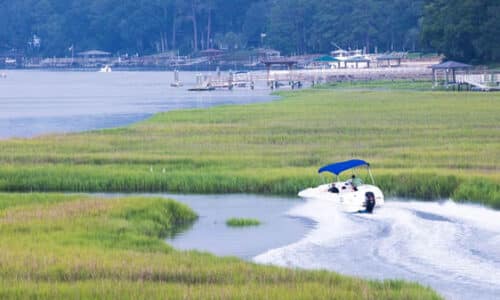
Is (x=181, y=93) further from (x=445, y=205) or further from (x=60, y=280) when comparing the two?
(x=60, y=280)

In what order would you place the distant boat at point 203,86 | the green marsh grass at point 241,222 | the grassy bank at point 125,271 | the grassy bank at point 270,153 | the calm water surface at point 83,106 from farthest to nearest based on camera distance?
1. the distant boat at point 203,86
2. the calm water surface at point 83,106
3. the grassy bank at point 270,153
4. the green marsh grass at point 241,222
5. the grassy bank at point 125,271

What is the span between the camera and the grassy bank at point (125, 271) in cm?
1967

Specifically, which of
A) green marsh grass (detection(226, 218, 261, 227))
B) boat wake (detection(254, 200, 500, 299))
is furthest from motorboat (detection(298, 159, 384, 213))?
green marsh grass (detection(226, 218, 261, 227))

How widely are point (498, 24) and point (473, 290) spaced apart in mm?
79553

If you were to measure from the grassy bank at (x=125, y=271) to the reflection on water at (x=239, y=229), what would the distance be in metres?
1.26

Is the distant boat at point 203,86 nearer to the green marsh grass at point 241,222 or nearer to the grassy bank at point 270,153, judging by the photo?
the grassy bank at point 270,153

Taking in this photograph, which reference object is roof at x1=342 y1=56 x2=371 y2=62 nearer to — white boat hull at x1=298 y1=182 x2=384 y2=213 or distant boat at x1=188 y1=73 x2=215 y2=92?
distant boat at x1=188 y1=73 x2=215 y2=92

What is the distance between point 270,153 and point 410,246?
17.1 metres

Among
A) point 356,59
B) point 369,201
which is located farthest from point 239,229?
point 356,59

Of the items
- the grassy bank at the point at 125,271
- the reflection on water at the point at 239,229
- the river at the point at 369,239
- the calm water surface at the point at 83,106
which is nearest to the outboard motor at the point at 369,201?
the river at the point at 369,239

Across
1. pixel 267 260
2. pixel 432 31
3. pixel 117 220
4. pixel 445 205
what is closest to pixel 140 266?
pixel 267 260

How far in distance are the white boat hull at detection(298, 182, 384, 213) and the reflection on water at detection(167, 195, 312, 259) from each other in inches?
41.1

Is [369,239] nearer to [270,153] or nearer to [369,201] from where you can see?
[369,201]

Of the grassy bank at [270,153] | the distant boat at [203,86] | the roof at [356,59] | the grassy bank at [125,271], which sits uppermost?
the grassy bank at [125,271]
